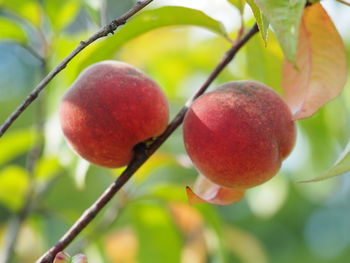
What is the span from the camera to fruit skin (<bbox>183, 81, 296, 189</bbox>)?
1.17 meters

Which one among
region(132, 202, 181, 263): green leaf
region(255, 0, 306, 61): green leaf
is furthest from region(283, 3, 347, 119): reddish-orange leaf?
region(132, 202, 181, 263): green leaf

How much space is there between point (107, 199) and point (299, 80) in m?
0.48

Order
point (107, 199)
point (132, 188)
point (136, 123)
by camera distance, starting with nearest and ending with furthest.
A: point (107, 199) → point (136, 123) → point (132, 188)

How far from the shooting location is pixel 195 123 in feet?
3.97

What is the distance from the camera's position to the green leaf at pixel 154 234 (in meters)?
2.06

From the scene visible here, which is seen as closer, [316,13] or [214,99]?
[214,99]

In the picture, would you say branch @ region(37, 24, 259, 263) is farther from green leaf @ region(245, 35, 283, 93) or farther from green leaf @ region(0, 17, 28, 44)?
green leaf @ region(0, 17, 28, 44)

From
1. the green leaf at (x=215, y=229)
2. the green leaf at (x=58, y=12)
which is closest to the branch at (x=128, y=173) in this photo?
the green leaf at (x=215, y=229)

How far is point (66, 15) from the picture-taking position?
6.52ft

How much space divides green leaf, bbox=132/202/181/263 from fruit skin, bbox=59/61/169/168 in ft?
2.65

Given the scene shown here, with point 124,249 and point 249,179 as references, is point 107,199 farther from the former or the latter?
point 124,249

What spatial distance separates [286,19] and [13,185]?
151 cm

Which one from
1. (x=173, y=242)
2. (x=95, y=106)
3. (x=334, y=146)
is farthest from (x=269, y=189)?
(x=95, y=106)

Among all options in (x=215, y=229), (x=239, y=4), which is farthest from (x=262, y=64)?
(x=215, y=229)
